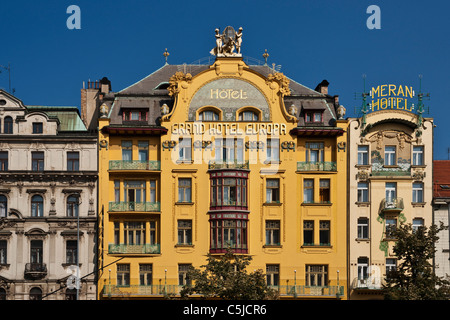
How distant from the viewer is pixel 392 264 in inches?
2586

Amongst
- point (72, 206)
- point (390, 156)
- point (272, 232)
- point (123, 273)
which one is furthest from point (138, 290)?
point (390, 156)

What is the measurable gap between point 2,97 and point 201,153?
16531 mm

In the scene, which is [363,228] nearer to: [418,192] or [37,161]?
[418,192]

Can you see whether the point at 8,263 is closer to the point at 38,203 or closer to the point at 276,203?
the point at 38,203

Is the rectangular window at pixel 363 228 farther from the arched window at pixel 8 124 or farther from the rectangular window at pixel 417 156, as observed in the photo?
the arched window at pixel 8 124

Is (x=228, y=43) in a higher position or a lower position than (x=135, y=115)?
higher

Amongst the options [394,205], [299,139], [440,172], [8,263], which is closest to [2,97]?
[8,263]

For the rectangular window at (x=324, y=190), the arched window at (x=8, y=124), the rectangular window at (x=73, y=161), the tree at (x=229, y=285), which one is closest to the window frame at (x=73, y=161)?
the rectangular window at (x=73, y=161)

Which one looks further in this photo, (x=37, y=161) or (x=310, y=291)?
(x=37, y=161)

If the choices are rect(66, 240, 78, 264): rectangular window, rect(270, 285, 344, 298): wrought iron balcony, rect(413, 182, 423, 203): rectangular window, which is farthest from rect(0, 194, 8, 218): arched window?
rect(413, 182, 423, 203): rectangular window

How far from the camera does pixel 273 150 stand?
6712 centimetres

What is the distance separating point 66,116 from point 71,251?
37.7ft

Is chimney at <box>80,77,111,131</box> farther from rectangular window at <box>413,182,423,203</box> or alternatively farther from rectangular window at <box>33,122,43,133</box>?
rectangular window at <box>413,182,423,203</box>

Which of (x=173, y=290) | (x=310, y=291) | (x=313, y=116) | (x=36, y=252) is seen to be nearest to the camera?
(x=173, y=290)
